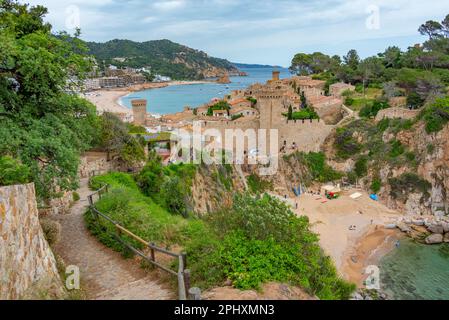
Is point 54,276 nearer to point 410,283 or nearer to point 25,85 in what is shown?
point 25,85

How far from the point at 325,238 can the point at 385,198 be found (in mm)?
→ 10240

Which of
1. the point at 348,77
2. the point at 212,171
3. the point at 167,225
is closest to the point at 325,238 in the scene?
the point at 212,171

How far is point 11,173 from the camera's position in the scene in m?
6.36

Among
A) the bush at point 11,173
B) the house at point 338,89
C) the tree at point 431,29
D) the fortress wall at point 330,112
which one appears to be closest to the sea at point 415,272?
the bush at point 11,173

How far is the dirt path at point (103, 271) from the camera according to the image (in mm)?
7109

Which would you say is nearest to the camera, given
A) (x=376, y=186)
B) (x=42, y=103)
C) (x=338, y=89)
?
(x=42, y=103)

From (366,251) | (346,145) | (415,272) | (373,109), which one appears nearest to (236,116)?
(346,145)

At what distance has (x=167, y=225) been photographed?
10.3 meters

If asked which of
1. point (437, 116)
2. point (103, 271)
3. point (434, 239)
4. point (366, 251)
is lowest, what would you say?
point (366, 251)

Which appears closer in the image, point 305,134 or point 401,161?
point 401,161

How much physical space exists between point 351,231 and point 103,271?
76.5ft

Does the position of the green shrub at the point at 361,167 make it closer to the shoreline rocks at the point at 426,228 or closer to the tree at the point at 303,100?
the shoreline rocks at the point at 426,228

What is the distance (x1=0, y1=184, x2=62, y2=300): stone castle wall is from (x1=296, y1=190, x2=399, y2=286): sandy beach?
16862mm

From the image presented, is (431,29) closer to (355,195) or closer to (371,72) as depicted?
(371,72)
